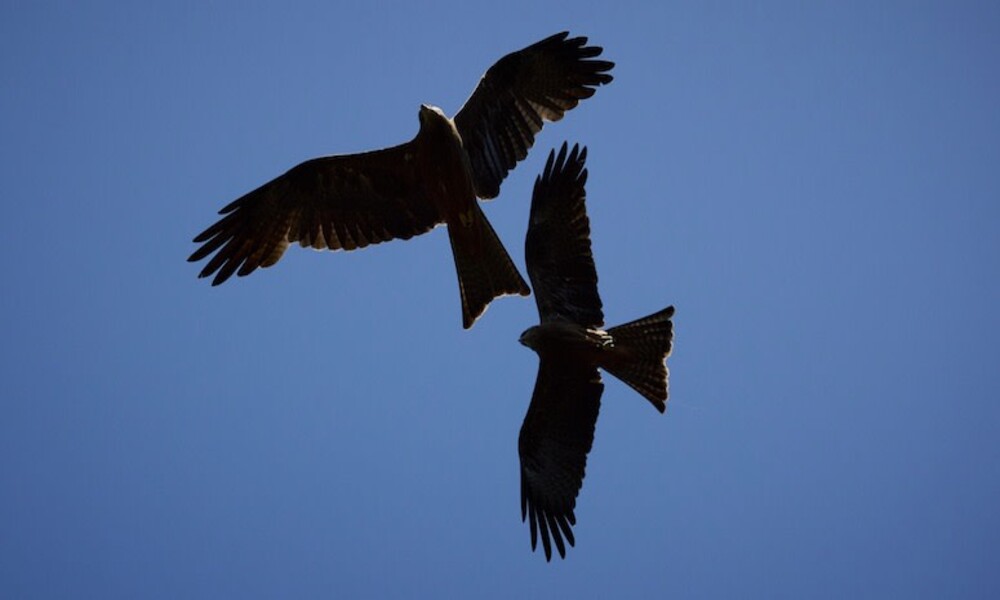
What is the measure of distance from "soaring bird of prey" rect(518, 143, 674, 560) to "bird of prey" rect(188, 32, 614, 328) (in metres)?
0.48

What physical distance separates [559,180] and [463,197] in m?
0.82

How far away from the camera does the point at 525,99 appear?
27.5 feet

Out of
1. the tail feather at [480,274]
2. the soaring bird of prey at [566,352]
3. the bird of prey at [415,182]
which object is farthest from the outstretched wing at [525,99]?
the tail feather at [480,274]

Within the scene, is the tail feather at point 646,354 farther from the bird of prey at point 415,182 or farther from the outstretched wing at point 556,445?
the bird of prey at point 415,182

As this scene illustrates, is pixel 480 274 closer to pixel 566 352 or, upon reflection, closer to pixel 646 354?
pixel 566 352

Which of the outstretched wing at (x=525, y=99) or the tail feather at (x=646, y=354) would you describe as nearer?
the tail feather at (x=646, y=354)

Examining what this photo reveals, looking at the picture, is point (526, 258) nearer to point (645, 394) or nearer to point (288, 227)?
point (645, 394)

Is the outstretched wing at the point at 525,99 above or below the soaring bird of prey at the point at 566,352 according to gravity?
above

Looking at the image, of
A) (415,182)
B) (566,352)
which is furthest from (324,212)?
(566,352)

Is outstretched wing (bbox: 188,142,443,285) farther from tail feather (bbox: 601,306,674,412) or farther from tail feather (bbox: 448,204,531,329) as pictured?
tail feather (bbox: 601,306,674,412)

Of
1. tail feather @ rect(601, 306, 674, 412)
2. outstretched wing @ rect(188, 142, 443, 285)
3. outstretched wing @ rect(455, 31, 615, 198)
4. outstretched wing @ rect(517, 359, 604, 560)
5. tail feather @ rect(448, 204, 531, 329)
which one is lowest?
outstretched wing @ rect(517, 359, 604, 560)

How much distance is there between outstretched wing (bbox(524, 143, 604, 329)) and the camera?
804cm

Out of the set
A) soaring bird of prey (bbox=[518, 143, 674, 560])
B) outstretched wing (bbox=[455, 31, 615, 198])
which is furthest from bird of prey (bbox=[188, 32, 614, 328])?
soaring bird of prey (bbox=[518, 143, 674, 560])

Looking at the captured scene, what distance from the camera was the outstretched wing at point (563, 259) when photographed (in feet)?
26.4
